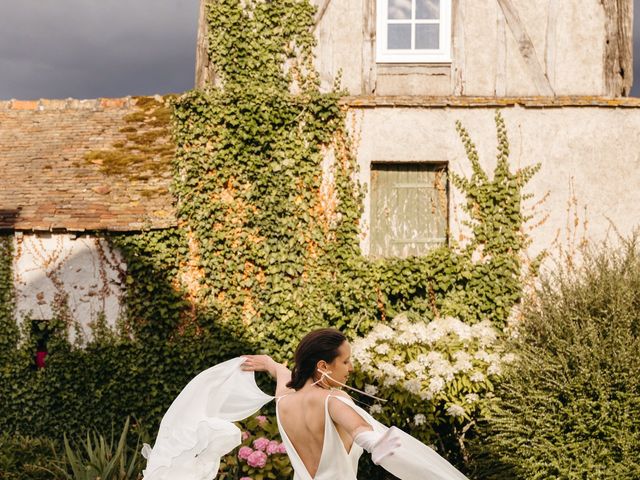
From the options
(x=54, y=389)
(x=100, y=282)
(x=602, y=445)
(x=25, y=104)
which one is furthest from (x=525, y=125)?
(x=25, y=104)

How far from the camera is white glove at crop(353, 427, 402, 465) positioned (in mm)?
3291

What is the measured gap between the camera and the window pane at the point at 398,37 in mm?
10742

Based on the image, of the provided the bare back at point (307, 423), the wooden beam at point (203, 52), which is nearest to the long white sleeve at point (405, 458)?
the bare back at point (307, 423)

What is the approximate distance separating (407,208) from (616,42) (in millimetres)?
3938

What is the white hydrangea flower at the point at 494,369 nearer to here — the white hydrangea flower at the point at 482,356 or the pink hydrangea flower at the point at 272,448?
the white hydrangea flower at the point at 482,356

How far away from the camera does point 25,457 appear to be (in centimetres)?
936

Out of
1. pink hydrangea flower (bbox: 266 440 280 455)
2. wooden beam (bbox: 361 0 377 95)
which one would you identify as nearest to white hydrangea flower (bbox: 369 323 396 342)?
pink hydrangea flower (bbox: 266 440 280 455)

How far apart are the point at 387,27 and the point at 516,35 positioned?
6.26 feet

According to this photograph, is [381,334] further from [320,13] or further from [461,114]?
[320,13]

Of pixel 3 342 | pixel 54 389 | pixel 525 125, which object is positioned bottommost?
pixel 54 389

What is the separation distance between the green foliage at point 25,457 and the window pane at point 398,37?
7392 millimetres

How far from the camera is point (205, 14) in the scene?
1090 cm

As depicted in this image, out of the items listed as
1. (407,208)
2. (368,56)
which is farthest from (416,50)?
(407,208)

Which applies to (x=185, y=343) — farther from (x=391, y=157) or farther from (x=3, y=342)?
(x=391, y=157)
